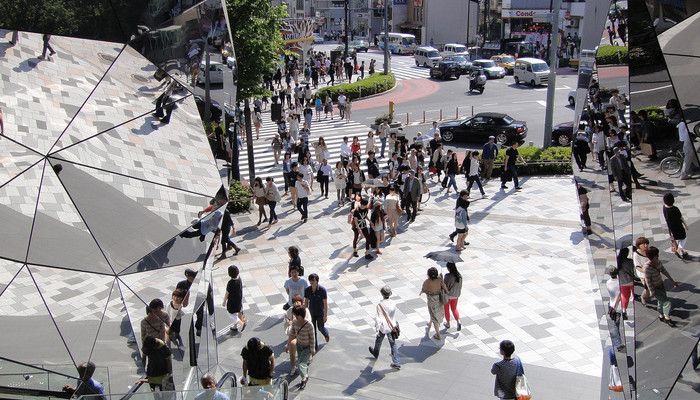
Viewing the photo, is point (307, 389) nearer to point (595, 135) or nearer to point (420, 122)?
point (595, 135)

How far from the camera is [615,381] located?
788 centimetres

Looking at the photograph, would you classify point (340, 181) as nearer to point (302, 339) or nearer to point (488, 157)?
point (488, 157)

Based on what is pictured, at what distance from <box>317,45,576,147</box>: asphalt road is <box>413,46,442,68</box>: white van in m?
7.01

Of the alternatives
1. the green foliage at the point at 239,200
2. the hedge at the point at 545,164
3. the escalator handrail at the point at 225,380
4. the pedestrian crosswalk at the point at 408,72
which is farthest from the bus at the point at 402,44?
the escalator handrail at the point at 225,380

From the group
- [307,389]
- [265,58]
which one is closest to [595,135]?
[307,389]

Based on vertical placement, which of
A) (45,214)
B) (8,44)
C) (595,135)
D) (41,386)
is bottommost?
(41,386)

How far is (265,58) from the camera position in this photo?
21.4m

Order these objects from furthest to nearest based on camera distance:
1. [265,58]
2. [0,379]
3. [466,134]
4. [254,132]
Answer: [254,132], [466,134], [265,58], [0,379]

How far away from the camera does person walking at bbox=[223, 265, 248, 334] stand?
12359mm

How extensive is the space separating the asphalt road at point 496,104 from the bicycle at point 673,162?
22.9 metres

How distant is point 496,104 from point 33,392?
32499 millimetres

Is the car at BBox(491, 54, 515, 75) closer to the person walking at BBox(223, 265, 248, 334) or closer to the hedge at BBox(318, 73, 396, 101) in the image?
the hedge at BBox(318, 73, 396, 101)

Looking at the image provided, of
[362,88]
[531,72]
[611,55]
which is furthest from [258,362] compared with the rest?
[531,72]

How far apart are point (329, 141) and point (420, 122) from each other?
5.43 m
